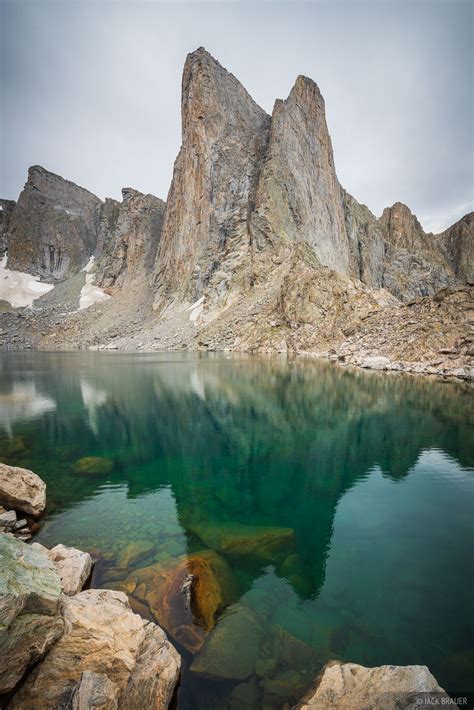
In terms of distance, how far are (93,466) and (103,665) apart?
9.53m

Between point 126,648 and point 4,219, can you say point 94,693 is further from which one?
point 4,219

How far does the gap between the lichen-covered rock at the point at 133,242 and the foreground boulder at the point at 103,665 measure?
111 meters

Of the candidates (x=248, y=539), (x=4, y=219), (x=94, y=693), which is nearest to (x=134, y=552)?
(x=248, y=539)

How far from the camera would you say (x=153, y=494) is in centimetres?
1050

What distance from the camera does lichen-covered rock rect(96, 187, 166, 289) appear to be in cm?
11112

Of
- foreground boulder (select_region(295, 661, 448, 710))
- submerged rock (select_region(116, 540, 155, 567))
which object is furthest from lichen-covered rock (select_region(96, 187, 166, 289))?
foreground boulder (select_region(295, 661, 448, 710))

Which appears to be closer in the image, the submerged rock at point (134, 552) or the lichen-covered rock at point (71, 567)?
the lichen-covered rock at point (71, 567)

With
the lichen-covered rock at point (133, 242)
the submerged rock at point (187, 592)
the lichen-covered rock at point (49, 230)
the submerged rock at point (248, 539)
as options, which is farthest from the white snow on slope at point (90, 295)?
the submerged rock at point (187, 592)

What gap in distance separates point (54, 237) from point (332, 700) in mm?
150548

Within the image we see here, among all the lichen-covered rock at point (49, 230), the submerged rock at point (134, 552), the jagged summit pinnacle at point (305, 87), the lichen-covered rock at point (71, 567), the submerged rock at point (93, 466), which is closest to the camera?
the lichen-covered rock at point (71, 567)

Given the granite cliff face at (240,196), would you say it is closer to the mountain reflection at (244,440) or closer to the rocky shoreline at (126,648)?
the mountain reflection at (244,440)

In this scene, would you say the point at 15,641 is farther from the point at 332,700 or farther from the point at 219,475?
the point at 219,475

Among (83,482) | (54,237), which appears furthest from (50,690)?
(54,237)

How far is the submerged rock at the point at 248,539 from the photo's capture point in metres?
7.50
